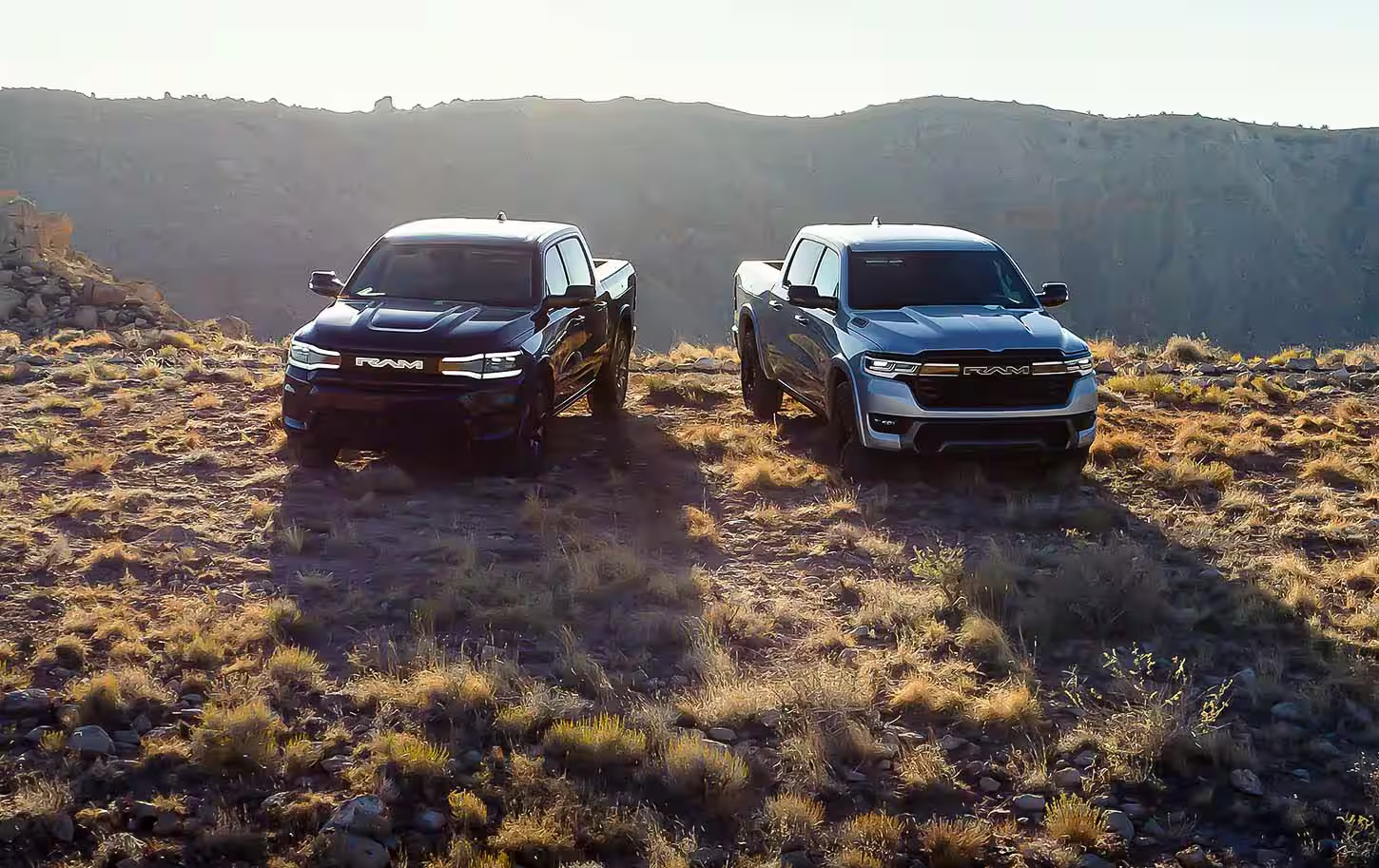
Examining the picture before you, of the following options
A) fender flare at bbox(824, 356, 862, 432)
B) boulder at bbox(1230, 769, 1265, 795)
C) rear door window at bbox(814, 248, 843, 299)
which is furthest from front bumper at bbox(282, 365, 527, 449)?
boulder at bbox(1230, 769, 1265, 795)

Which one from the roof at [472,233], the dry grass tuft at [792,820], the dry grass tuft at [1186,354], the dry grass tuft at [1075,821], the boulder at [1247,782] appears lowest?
the dry grass tuft at [792,820]

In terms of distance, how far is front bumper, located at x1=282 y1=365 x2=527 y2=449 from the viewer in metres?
8.73

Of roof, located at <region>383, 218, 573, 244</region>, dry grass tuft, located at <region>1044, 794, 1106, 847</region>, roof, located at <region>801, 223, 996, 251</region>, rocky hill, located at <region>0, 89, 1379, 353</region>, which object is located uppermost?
rocky hill, located at <region>0, 89, 1379, 353</region>

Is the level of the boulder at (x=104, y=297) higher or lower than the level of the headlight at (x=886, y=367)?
lower

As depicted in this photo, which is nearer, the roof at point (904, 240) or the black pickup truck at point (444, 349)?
the black pickup truck at point (444, 349)

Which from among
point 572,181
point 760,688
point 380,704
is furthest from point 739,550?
point 572,181

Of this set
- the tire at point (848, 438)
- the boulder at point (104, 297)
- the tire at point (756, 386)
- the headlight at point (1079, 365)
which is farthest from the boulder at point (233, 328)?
the headlight at point (1079, 365)

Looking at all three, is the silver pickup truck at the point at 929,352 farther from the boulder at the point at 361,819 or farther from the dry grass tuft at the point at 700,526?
the boulder at the point at 361,819

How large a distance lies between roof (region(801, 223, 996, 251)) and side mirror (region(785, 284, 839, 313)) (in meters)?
0.58

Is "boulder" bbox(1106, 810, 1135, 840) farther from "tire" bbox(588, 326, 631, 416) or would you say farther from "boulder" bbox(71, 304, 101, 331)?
"boulder" bbox(71, 304, 101, 331)

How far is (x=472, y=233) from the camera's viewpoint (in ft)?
33.8

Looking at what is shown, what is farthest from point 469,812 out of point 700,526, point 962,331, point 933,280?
point 933,280

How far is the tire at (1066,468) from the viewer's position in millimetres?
9445

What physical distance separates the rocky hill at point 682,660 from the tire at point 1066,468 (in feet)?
0.47
